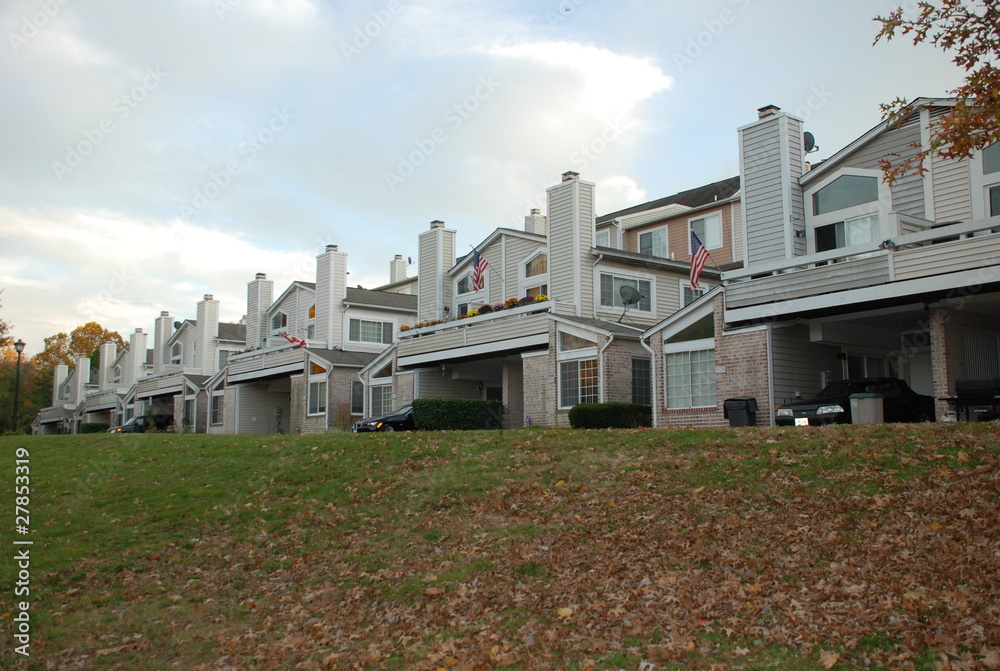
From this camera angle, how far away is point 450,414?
94.8 feet

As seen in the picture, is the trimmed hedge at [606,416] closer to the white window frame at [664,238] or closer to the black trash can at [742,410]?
the black trash can at [742,410]

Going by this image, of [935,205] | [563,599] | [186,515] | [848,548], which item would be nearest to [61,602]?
[186,515]

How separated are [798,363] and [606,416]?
18.0 ft

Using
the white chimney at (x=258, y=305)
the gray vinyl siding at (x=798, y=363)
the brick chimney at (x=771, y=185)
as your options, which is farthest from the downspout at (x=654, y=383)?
the white chimney at (x=258, y=305)

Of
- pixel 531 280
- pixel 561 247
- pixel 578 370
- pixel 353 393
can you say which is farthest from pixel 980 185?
pixel 353 393

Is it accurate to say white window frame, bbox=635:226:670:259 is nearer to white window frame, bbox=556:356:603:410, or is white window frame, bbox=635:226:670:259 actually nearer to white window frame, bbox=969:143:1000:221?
white window frame, bbox=556:356:603:410

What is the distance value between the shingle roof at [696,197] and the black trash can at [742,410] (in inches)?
677

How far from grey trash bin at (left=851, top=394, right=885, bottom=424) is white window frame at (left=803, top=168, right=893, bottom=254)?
5672mm

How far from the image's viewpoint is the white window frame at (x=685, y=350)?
2323 centimetres

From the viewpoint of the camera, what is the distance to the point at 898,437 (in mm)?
13125

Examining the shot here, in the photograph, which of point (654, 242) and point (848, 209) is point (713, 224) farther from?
point (848, 209)

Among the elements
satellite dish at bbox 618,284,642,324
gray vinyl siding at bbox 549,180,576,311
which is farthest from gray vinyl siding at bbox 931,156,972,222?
gray vinyl siding at bbox 549,180,576,311

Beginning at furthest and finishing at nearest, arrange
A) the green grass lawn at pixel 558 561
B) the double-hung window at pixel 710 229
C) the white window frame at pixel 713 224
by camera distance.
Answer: the double-hung window at pixel 710 229
the white window frame at pixel 713 224
the green grass lawn at pixel 558 561

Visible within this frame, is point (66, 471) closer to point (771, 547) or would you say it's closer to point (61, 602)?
point (61, 602)
